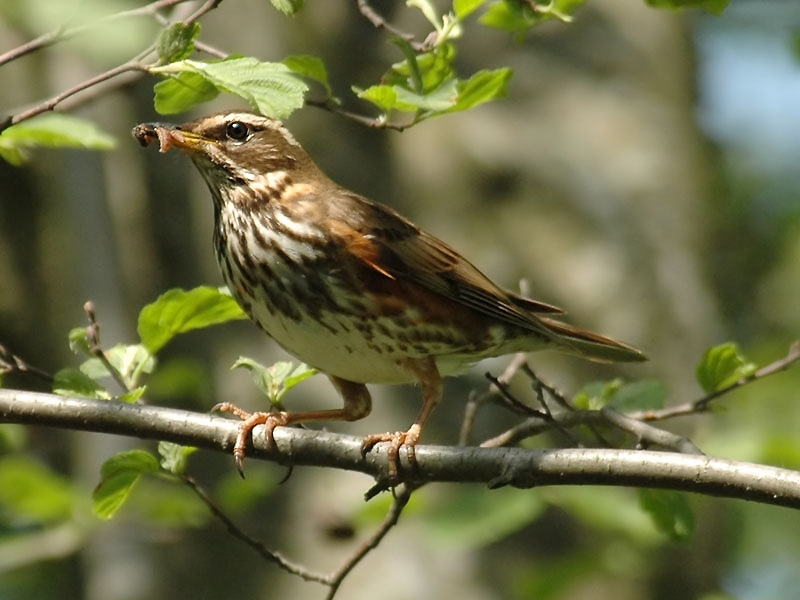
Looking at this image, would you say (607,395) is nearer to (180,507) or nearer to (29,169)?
(180,507)

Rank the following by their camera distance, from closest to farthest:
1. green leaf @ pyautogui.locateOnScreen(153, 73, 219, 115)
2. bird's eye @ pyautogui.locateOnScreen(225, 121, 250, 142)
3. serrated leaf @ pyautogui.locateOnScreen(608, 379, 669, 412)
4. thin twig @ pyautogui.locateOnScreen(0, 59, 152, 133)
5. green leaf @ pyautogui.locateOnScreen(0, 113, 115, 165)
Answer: thin twig @ pyautogui.locateOnScreen(0, 59, 152, 133), green leaf @ pyautogui.locateOnScreen(153, 73, 219, 115), green leaf @ pyautogui.locateOnScreen(0, 113, 115, 165), serrated leaf @ pyautogui.locateOnScreen(608, 379, 669, 412), bird's eye @ pyautogui.locateOnScreen(225, 121, 250, 142)

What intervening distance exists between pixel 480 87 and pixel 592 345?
1832 millimetres

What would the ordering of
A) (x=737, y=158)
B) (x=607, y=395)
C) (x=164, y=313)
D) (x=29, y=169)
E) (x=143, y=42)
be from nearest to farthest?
1. (x=143, y=42)
2. (x=164, y=313)
3. (x=607, y=395)
4. (x=29, y=169)
5. (x=737, y=158)

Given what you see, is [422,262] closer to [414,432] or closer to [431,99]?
[414,432]

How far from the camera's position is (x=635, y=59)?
8.30 meters

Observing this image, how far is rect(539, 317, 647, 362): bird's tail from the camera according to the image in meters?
5.28

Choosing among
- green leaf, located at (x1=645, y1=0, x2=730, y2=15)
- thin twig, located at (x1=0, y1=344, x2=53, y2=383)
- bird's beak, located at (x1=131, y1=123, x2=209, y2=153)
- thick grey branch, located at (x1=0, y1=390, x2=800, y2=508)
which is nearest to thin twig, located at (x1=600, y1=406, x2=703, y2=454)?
thick grey branch, located at (x1=0, y1=390, x2=800, y2=508)

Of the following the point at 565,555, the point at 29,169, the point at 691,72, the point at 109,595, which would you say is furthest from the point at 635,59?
the point at 109,595

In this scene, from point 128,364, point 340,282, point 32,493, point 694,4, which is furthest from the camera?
point 32,493

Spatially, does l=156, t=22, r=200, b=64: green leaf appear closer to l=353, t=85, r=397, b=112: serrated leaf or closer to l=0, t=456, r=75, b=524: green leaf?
l=353, t=85, r=397, b=112: serrated leaf

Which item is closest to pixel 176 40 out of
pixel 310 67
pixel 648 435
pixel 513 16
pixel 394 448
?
pixel 310 67

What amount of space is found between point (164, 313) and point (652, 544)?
9.55 feet

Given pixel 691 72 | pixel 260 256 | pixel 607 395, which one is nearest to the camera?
pixel 607 395

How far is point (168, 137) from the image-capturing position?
4.61 m
